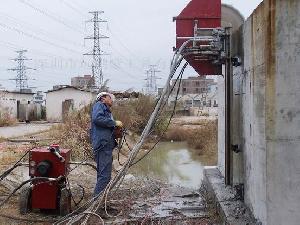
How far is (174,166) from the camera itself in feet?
61.0

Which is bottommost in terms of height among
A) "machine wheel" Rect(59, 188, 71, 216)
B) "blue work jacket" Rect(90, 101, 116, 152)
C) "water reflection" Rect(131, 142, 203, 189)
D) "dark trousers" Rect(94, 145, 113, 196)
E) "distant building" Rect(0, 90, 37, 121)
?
"water reflection" Rect(131, 142, 203, 189)

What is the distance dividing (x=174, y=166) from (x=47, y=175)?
1151cm

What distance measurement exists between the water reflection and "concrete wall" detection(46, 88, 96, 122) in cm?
1741

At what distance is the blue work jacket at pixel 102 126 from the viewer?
7594mm

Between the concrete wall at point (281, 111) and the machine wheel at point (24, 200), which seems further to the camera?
the machine wheel at point (24, 200)

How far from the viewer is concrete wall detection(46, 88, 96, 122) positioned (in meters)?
41.4

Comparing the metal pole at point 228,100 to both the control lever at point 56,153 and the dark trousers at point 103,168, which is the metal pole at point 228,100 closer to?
the dark trousers at point 103,168

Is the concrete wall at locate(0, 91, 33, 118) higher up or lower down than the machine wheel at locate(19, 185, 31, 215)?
higher up

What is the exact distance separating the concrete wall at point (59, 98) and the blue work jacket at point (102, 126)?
3334 centimetres

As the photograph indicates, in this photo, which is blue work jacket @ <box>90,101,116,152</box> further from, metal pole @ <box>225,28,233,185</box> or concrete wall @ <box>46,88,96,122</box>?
concrete wall @ <box>46,88,96,122</box>

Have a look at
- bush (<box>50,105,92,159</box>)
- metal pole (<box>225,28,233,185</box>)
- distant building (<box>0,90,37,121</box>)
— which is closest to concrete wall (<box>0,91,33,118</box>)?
distant building (<box>0,90,37,121</box>)

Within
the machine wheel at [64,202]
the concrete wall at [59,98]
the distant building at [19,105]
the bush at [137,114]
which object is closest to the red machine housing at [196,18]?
the machine wheel at [64,202]

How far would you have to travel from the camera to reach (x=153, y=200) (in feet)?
28.1

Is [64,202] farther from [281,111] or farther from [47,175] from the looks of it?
[281,111]
